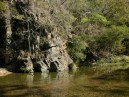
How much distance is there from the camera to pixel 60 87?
2147cm

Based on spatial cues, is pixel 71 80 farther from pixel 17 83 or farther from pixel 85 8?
pixel 85 8

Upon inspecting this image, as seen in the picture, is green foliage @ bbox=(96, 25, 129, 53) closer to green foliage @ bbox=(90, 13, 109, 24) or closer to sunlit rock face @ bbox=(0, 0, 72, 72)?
green foliage @ bbox=(90, 13, 109, 24)

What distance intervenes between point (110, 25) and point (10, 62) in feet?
66.8

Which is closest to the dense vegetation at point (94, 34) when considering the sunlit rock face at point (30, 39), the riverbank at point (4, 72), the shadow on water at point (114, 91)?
the sunlit rock face at point (30, 39)

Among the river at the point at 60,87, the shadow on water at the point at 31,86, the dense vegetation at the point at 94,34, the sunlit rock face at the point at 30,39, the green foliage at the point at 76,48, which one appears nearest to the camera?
the river at the point at 60,87

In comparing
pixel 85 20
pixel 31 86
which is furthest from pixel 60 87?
pixel 85 20

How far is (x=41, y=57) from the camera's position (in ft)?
101

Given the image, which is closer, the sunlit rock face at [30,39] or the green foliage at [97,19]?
the sunlit rock face at [30,39]

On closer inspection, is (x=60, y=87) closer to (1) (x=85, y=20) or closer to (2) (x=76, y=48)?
(2) (x=76, y=48)

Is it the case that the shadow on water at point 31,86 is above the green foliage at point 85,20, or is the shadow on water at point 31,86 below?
below

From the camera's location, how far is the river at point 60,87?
19016 mm

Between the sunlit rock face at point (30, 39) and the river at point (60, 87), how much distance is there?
158 inches

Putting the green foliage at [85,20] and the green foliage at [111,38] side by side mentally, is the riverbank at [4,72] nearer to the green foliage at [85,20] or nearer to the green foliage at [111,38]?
the green foliage at [85,20]

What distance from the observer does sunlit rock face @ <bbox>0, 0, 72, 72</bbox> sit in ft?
100
